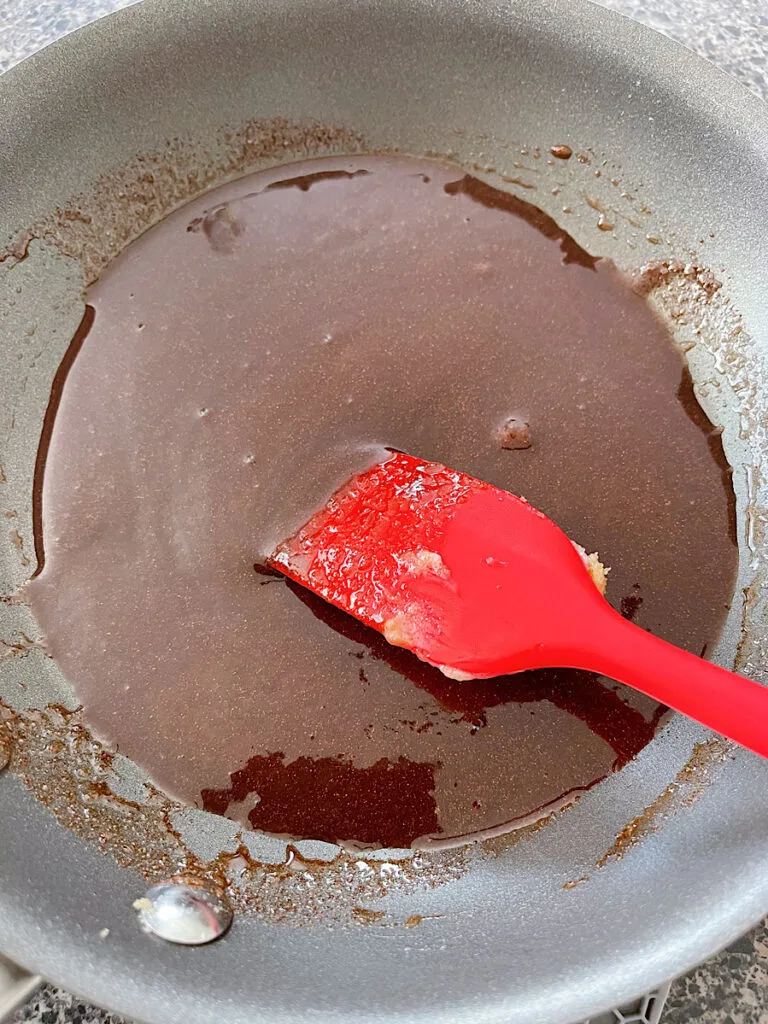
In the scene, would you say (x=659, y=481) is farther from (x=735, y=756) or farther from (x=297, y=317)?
(x=297, y=317)

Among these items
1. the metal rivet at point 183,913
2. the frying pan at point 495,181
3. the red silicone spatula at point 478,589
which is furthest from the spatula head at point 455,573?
the metal rivet at point 183,913

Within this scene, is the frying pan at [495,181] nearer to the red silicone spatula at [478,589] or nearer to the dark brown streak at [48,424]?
the dark brown streak at [48,424]

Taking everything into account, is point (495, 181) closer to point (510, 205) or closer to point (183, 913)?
point (510, 205)

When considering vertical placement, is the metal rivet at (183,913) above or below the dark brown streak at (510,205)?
below

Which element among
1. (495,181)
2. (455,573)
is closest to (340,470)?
(455,573)

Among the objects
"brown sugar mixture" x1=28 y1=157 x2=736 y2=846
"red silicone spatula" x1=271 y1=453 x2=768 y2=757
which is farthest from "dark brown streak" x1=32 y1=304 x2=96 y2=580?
"red silicone spatula" x1=271 y1=453 x2=768 y2=757

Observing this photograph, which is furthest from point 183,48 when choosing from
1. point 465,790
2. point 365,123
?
point 465,790

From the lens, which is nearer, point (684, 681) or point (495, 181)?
point (684, 681)
